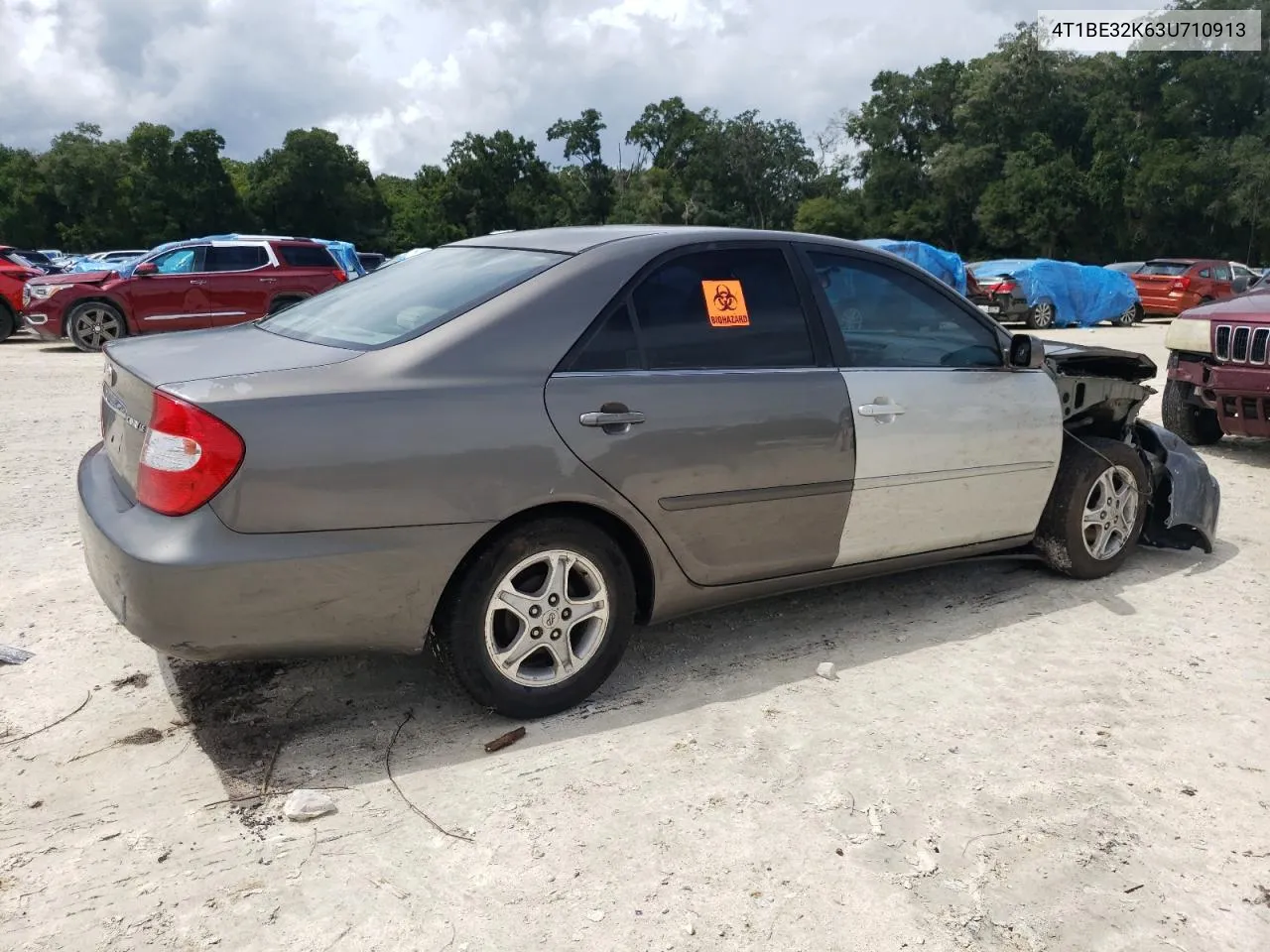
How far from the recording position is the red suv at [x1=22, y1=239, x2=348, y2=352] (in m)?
13.6

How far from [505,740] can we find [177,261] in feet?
41.8

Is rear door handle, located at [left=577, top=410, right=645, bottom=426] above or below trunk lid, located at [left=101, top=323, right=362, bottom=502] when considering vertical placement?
below

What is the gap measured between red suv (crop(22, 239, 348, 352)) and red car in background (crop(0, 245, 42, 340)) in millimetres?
1719

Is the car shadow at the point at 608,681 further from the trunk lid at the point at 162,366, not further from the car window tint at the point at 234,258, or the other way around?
the car window tint at the point at 234,258

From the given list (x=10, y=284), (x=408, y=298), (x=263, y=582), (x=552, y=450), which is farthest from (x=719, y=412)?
(x=10, y=284)

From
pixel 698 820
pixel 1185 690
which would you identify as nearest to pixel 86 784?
pixel 698 820

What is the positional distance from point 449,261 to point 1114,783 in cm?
289

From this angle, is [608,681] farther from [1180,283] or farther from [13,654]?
[1180,283]

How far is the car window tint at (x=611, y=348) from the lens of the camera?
3.29 m

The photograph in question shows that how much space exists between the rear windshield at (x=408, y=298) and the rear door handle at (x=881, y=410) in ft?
4.22

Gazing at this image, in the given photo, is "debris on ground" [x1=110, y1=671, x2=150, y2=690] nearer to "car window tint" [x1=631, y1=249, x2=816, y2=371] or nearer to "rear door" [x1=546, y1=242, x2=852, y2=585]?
"rear door" [x1=546, y1=242, x2=852, y2=585]

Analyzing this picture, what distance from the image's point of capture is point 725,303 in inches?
144

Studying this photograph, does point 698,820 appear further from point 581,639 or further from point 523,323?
point 523,323

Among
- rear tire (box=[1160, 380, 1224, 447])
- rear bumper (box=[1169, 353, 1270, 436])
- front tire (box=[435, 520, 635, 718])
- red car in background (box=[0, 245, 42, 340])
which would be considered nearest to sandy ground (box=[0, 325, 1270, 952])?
front tire (box=[435, 520, 635, 718])
